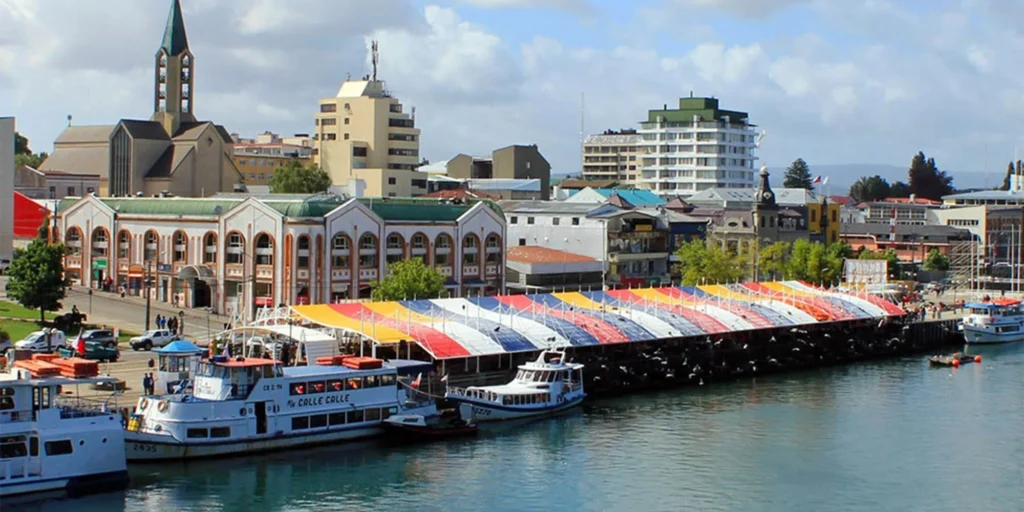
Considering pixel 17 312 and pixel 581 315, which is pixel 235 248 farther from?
pixel 581 315

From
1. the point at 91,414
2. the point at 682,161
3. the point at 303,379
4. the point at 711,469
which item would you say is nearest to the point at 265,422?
the point at 303,379

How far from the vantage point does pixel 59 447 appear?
146ft

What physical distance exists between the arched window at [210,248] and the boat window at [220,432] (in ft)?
120

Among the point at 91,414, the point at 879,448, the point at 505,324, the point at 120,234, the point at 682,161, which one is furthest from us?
the point at 682,161

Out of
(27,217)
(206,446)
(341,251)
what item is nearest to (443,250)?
(341,251)

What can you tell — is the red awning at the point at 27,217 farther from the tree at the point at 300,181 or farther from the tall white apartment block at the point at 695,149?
the tall white apartment block at the point at 695,149

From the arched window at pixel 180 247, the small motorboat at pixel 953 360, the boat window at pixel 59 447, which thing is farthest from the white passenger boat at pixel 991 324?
the boat window at pixel 59 447

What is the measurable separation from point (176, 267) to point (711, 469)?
46535 mm

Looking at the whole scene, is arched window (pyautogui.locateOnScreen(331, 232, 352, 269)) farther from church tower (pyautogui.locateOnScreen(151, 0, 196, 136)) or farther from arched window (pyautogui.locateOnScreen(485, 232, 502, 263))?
church tower (pyautogui.locateOnScreen(151, 0, 196, 136))

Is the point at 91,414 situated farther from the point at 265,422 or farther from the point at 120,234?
the point at 120,234

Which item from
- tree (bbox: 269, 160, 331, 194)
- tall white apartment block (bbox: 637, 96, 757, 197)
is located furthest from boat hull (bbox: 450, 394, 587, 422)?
tall white apartment block (bbox: 637, 96, 757, 197)

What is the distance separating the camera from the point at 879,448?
181 ft

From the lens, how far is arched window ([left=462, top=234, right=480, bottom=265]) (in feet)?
301

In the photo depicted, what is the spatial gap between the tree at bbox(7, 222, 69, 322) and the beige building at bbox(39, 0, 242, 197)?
37685 mm
